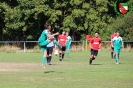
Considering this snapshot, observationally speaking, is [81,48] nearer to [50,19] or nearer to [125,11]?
[50,19]

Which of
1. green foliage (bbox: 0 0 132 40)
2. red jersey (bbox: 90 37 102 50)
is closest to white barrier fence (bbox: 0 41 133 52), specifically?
green foliage (bbox: 0 0 132 40)

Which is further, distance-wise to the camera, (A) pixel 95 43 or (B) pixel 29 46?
(B) pixel 29 46

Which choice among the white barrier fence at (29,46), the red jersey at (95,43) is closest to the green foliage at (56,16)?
the white barrier fence at (29,46)

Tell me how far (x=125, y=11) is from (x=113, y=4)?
3.46m

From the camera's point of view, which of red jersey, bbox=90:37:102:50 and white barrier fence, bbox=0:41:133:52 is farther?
white barrier fence, bbox=0:41:133:52

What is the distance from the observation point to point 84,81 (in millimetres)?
16266

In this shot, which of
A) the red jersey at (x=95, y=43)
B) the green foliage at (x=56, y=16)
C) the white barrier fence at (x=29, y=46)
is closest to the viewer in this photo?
the red jersey at (x=95, y=43)

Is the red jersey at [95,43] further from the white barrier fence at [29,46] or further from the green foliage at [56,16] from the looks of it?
the green foliage at [56,16]

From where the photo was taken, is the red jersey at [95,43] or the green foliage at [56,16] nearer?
the red jersey at [95,43]

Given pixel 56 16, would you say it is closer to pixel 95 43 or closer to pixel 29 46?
pixel 29 46

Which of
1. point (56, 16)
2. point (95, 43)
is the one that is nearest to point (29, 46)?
point (56, 16)

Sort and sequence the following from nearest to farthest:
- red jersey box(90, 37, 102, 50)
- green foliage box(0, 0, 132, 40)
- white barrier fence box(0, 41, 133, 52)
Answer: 1. red jersey box(90, 37, 102, 50)
2. white barrier fence box(0, 41, 133, 52)
3. green foliage box(0, 0, 132, 40)

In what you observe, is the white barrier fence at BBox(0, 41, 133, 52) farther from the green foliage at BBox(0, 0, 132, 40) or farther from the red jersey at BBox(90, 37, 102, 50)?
the red jersey at BBox(90, 37, 102, 50)

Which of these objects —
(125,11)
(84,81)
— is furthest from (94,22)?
(84,81)
